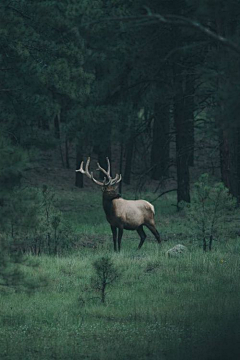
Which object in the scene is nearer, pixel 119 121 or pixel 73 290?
pixel 73 290

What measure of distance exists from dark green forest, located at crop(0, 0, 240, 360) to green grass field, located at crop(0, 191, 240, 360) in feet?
0.09

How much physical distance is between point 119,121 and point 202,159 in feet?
68.2

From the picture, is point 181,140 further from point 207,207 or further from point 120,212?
point 207,207

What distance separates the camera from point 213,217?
16.0 metres

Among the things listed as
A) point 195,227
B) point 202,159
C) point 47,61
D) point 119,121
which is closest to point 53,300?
point 195,227

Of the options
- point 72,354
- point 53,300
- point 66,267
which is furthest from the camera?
point 66,267

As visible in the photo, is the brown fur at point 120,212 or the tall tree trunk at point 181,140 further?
the tall tree trunk at point 181,140

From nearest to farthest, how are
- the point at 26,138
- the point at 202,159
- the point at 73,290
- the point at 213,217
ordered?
the point at 73,290 < the point at 213,217 < the point at 26,138 < the point at 202,159

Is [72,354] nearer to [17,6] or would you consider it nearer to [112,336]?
[112,336]

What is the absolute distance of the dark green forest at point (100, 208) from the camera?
27.7 feet

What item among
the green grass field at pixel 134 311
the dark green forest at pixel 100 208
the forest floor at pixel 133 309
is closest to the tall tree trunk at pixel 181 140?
the dark green forest at pixel 100 208

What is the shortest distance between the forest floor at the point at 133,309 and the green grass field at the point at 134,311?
0.5 inches

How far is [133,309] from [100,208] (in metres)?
17.1

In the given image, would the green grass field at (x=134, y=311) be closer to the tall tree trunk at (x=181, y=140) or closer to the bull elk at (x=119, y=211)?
the bull elk at (x=119, y=211)
